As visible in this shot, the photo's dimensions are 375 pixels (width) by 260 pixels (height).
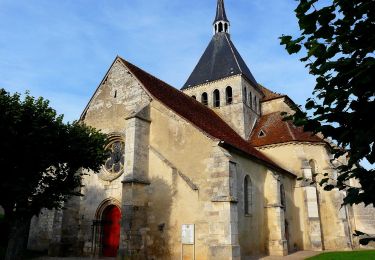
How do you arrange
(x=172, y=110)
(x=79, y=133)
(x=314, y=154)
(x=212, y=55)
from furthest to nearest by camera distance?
(x=212, y=55), (x=314, y=154), (x=172, y=110), (x=79, y=133)

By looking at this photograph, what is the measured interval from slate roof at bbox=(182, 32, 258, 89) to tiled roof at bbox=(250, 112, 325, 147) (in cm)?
377

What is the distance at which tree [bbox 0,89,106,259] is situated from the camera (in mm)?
10672

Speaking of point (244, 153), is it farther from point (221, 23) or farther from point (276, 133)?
point (221, 23)

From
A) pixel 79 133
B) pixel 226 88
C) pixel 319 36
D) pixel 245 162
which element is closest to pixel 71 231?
pixel 79 133

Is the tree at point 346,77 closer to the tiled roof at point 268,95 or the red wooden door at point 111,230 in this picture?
the red wooden door at point 111,230

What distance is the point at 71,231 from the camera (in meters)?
17.0

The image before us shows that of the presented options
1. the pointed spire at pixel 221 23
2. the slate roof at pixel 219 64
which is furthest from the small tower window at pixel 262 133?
the pointed spire at pixel 221 23

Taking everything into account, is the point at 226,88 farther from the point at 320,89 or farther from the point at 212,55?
the point at 320,89

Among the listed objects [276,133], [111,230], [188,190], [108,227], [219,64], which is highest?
[219,64]

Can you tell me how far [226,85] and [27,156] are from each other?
16.8 meters

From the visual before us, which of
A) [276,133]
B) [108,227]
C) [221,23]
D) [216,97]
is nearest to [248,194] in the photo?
[108,227]

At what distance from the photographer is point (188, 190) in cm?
1393

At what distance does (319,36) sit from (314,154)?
63.9 ft

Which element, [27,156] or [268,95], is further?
[268,95]
